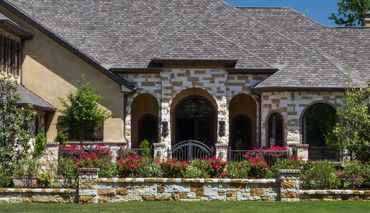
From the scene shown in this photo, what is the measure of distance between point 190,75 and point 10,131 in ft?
42.8

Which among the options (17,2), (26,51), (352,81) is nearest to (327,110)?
(352,81)

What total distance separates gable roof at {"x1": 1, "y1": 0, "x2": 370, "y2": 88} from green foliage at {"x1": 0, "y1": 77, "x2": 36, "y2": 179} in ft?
35.3

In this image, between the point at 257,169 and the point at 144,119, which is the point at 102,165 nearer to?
the point at 257,169

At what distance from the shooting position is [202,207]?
62.7ft

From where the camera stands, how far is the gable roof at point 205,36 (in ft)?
112

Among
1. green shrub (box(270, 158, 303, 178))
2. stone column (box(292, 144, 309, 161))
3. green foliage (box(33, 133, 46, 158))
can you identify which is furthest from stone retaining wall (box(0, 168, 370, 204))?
green foliage (box(33, 133, 46, 158))

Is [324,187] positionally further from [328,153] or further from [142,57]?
[142,57]

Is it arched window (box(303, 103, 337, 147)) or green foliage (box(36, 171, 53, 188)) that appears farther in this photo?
arched window (box(303, 103, 337, 147))

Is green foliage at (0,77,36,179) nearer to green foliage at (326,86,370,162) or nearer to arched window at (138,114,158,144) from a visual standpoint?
green foliage at (326,86,370,162)

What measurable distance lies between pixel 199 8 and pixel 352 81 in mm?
10669

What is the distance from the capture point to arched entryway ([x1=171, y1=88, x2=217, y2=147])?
3575 cm

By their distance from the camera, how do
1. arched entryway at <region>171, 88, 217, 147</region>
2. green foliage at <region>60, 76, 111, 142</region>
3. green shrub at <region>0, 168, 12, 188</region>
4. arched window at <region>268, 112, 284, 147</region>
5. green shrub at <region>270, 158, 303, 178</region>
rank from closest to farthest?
green shrub at <region>0, 168, 12, 188</region>
green shrub at <region>270, 158, 303, 178</region>
green foliage at <region>60, 76, 111, 142</region>
arched window at <region>268, 112, 284, 147</region>
arched entryway at <region>171, 88, 217, 147</region>

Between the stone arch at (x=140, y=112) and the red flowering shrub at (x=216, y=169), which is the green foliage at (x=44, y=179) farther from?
the stone arch at (x=140, y=112)

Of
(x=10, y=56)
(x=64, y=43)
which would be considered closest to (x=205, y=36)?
(x=64, y=43)
